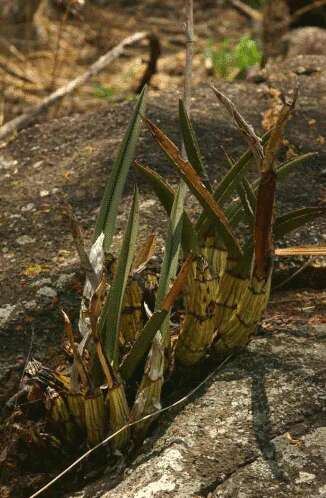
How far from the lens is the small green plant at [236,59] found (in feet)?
10.2

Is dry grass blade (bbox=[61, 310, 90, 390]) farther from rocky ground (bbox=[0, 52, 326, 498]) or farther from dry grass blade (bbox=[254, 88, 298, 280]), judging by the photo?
dry grass blade (bbox=[254, 88, 298, 280])

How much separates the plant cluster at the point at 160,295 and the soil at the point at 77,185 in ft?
0.58

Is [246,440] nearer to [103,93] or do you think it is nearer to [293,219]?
[293,219]

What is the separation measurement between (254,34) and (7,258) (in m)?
2.70

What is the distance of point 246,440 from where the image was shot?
119 cm

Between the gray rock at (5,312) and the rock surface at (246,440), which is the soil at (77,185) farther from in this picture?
the rock surface at (246,440)

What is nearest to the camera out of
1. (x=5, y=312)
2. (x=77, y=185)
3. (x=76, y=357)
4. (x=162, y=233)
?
(x=76, y=357)

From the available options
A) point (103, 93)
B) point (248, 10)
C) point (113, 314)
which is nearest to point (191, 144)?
point (113, 314)

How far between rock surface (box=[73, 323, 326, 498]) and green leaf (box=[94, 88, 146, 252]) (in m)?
0.31

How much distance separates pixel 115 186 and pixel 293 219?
0.97ft

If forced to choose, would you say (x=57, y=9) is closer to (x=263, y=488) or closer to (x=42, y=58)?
(x=42, y=58)

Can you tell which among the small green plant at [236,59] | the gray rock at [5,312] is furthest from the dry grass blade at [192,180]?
the small green plant at [236,59]

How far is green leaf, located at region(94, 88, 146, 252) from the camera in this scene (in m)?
1.30

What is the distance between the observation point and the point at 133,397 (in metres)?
1.27
